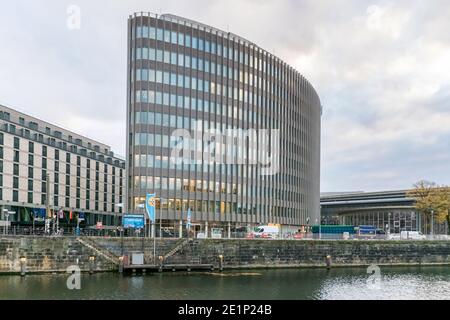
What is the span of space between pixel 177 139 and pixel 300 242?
41.3m

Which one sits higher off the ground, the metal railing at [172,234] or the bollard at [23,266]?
the metal railing at [172,234]

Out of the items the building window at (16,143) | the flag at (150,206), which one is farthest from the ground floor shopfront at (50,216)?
the flag at (150,206)

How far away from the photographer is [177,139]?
109m

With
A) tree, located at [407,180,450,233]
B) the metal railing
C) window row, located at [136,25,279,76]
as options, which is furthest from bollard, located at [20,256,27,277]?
tree, located at [407,180,450,233]

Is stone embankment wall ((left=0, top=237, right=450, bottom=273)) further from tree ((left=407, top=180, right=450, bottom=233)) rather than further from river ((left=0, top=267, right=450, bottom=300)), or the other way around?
tree ((left=407, top=180, right=450, bottom=233))

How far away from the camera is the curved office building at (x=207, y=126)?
349 feet

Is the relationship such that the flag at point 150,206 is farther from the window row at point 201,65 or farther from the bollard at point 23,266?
the window row at point 201,65

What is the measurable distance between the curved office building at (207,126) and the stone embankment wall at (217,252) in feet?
66.7

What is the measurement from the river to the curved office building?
30.9 meters

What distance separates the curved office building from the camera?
106312 millimetres

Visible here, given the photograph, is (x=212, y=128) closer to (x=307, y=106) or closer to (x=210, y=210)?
(x=210, y=210)

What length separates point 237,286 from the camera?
2228 inches

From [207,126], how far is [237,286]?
63.3m

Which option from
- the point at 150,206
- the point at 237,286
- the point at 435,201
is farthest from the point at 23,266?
the point at 435,201
